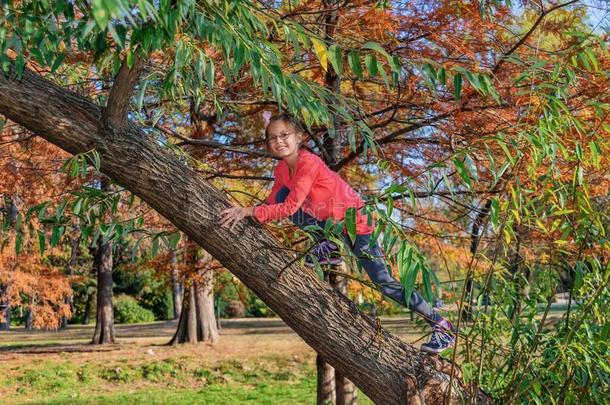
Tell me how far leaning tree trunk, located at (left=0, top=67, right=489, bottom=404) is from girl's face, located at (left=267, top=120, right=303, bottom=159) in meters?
0.47

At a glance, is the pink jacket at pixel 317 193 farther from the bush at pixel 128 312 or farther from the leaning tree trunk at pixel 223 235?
the bush at pixel 128 312

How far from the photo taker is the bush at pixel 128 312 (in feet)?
80.3

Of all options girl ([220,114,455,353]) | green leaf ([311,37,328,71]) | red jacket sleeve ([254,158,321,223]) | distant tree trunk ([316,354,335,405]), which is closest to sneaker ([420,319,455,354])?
girl ([220,114,455,353])

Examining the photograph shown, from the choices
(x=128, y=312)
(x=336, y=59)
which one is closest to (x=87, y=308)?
(x=128, y=312)

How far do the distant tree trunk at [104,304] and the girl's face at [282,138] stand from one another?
11.7 metres

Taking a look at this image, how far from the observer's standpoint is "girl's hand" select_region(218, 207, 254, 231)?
9.71 feet

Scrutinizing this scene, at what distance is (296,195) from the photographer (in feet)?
10.6

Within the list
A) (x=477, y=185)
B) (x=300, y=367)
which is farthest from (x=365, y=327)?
(x=300, y=367)

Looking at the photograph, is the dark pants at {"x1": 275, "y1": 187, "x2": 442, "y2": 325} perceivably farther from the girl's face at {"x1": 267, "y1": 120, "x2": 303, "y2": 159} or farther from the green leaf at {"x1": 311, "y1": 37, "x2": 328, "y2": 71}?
the green leaf at {"x1": 311, "y1": 37, "x2": 328, "y2": 71}

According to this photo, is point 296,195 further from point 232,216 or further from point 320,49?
point 320,49

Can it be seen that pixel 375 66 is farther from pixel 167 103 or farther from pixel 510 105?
pixel 167 103

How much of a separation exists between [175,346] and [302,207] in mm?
→ 10277

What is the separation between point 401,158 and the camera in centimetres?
552

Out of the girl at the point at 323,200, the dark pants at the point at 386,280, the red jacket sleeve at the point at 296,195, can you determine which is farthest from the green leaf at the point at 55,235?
the dark pants at the point at 386,280
